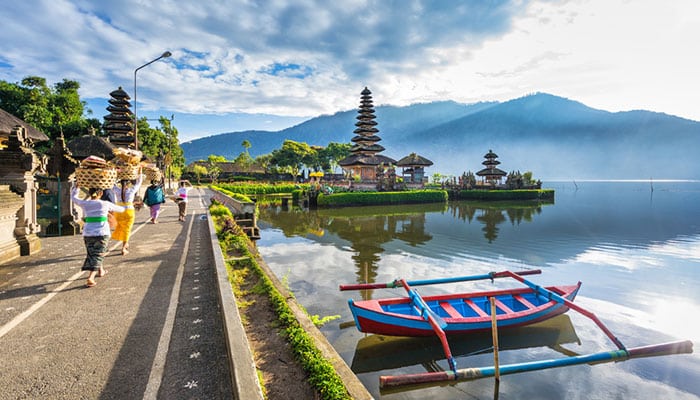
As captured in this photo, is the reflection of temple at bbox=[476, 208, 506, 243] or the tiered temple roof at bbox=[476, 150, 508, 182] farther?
the tiered temple roof at bbox=[476, 150, 508, 182]

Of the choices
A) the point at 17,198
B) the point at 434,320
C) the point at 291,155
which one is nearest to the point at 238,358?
the point at 434,320

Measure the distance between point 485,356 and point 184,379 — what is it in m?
5.56

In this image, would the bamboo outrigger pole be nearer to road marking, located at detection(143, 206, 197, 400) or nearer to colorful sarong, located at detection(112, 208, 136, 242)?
road marking, located at detection(143, 206, 197, 400)

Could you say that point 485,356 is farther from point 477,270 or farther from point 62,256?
point 62,256

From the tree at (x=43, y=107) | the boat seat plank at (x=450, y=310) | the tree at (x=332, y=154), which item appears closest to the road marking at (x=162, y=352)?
the boat seat plank at (x=450, y=310)

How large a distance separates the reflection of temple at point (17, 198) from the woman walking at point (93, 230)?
3.74m

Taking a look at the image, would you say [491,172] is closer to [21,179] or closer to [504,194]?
[504,194]

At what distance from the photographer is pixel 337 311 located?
8547 mm

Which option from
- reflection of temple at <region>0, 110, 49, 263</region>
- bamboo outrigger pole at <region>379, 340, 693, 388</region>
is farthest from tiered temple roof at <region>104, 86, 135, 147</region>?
bamboo outrigger pole at <region>379, 340, 693, 388</region>

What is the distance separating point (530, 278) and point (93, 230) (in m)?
13.0

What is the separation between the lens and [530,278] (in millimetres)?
11984

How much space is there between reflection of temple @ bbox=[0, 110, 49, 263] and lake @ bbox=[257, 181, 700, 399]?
23.7 ft

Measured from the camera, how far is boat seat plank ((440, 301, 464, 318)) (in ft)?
23.1

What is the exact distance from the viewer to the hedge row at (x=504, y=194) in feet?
162
